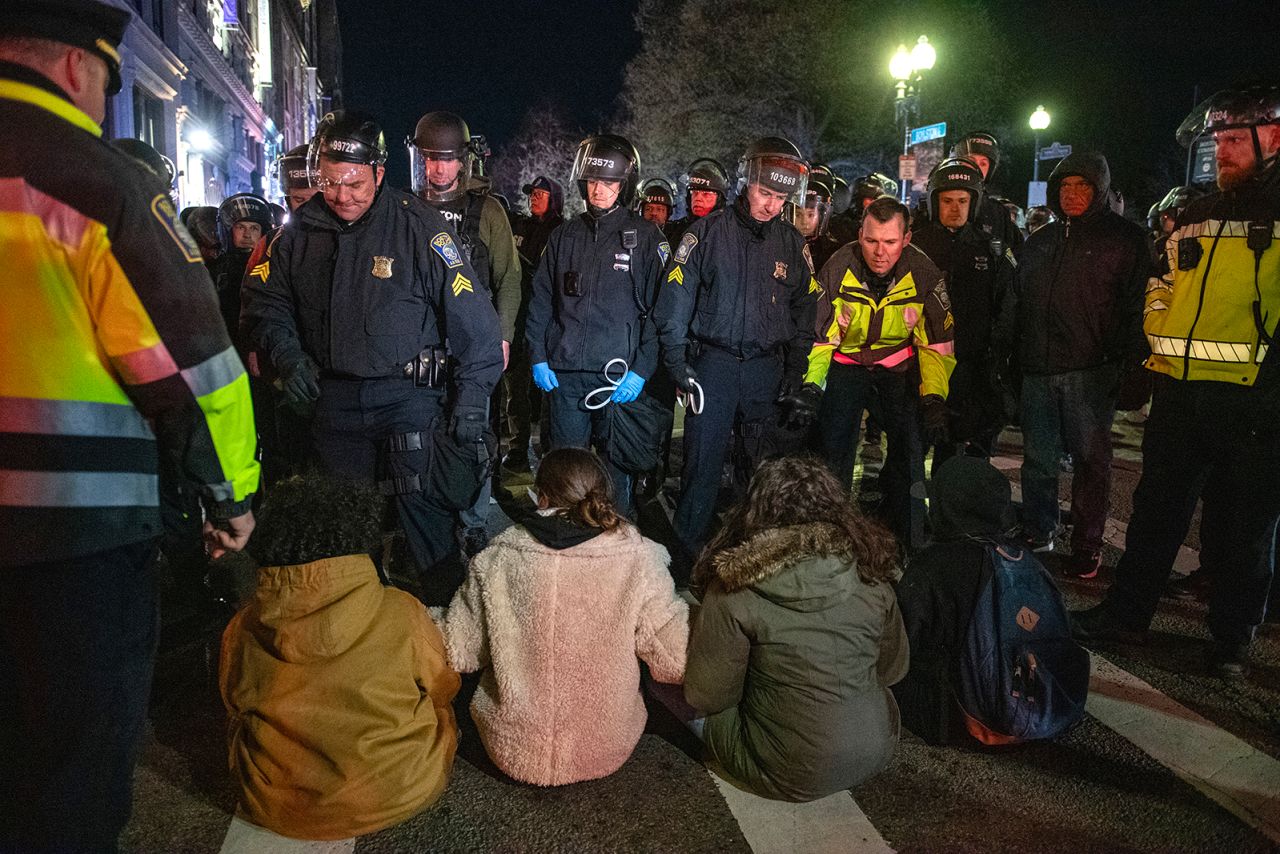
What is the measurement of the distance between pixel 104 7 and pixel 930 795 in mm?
3177

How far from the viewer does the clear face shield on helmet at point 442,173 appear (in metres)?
5.70

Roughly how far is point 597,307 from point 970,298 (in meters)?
2.57

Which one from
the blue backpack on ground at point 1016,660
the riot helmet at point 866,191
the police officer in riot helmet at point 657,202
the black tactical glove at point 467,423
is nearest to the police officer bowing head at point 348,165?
the black tactical glove at point 467,423

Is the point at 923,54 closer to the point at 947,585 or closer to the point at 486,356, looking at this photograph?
the point at 486,356

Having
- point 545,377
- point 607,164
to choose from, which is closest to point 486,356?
point 545,377

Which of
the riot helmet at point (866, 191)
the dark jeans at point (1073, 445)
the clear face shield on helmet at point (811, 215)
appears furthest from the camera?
the riot helmet at point (866, 191)

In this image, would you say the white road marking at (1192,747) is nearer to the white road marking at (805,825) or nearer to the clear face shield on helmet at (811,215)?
the white road marking at (805,825)

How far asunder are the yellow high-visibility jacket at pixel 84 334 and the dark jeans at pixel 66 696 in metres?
0.08

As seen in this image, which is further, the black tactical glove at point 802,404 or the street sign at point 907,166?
the street sign at point 907,166

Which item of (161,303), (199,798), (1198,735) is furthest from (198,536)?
(1198,735)

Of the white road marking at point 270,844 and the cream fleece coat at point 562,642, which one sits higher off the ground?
the cream fleece coat at point 562,642

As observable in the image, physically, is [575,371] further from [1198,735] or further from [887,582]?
[1198,735]

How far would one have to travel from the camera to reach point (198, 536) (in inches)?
161

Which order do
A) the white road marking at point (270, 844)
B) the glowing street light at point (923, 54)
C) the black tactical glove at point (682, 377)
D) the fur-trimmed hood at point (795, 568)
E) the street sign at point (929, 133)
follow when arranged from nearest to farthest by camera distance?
the white road marking at point (270, 844)
the fur-trimmed hood at point (795, 568)
the black tactical glove at point (682, 377)
the street sign at point (929, 133)
the glowing street light at point (923, 54)
